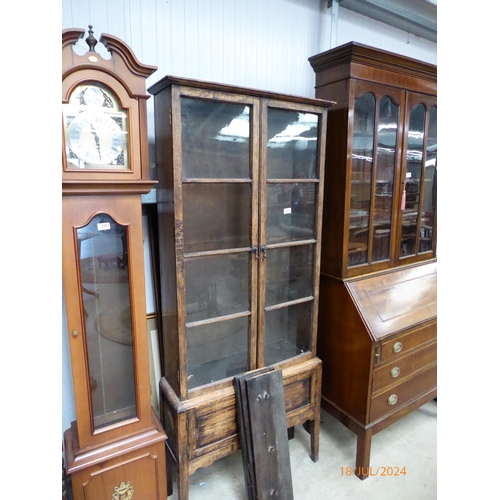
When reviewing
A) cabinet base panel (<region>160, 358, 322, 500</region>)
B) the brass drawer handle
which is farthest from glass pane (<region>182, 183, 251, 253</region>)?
the brass drawer handle

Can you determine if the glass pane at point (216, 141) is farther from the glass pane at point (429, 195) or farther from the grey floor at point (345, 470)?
the grey floor at point (345, 470)

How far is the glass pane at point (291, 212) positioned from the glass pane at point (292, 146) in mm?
64

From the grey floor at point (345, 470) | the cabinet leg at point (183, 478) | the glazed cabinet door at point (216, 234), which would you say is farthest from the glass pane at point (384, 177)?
the cabinet leg at point (183, 478)

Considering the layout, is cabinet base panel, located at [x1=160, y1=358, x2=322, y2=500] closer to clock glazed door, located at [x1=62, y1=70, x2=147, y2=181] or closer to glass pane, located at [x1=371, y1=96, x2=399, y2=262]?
glass pane, located at [x1=371, y1=96, x2=399, y2=262]

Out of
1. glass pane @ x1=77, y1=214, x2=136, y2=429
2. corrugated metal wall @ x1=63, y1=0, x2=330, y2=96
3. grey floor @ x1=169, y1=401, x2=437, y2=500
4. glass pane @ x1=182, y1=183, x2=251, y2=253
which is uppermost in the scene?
corrugated metal wall @ x1=63, y1=0, x2=330, y2=96

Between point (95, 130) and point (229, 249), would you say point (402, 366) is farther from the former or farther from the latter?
point (95, 130)

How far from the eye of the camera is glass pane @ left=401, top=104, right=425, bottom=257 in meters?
1.96

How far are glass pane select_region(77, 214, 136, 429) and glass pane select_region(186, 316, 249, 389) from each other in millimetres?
282

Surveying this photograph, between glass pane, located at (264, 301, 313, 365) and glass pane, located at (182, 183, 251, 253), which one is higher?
glass pane, located at (182, 183, 251, 253)

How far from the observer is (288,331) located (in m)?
1.84

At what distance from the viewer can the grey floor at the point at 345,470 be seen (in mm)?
1670

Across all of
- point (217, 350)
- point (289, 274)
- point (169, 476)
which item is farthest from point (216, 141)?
point (169, 476)

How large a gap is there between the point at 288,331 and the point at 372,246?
0.64 m
